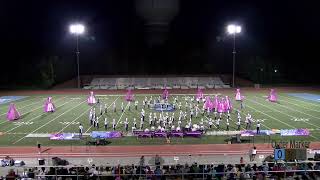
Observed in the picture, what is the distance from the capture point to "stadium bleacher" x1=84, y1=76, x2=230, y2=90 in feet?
186

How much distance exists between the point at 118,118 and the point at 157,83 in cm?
2938

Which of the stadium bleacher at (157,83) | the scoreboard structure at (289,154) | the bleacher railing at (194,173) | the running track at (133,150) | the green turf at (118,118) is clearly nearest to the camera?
the bleacher railing at (194,173)

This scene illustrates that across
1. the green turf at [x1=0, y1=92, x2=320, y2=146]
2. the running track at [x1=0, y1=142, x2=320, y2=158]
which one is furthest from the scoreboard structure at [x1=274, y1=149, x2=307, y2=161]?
the green turf at [x1=0, y1=92, x2=320, y2=146]

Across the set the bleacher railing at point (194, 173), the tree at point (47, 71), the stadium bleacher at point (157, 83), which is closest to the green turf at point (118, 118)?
the bleacher railing at point (194, 173)

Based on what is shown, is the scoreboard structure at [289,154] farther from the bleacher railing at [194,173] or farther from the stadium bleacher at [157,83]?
the stadium bleacher at [157,83]

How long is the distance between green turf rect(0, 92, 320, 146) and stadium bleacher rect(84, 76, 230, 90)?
15.5 metres

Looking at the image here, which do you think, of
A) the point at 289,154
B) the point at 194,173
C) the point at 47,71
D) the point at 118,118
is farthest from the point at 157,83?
the point at 194,173

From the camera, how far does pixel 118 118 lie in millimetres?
29344

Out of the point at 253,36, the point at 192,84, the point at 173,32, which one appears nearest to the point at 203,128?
the point at 192,84

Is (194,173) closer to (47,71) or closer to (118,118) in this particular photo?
(118,118)

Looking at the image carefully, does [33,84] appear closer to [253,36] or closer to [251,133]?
[253,36]

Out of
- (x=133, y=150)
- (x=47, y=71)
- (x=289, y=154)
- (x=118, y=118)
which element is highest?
(x=47, y=71)

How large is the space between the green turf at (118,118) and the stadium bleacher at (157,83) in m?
15.5

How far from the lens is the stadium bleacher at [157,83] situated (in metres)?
56.8
